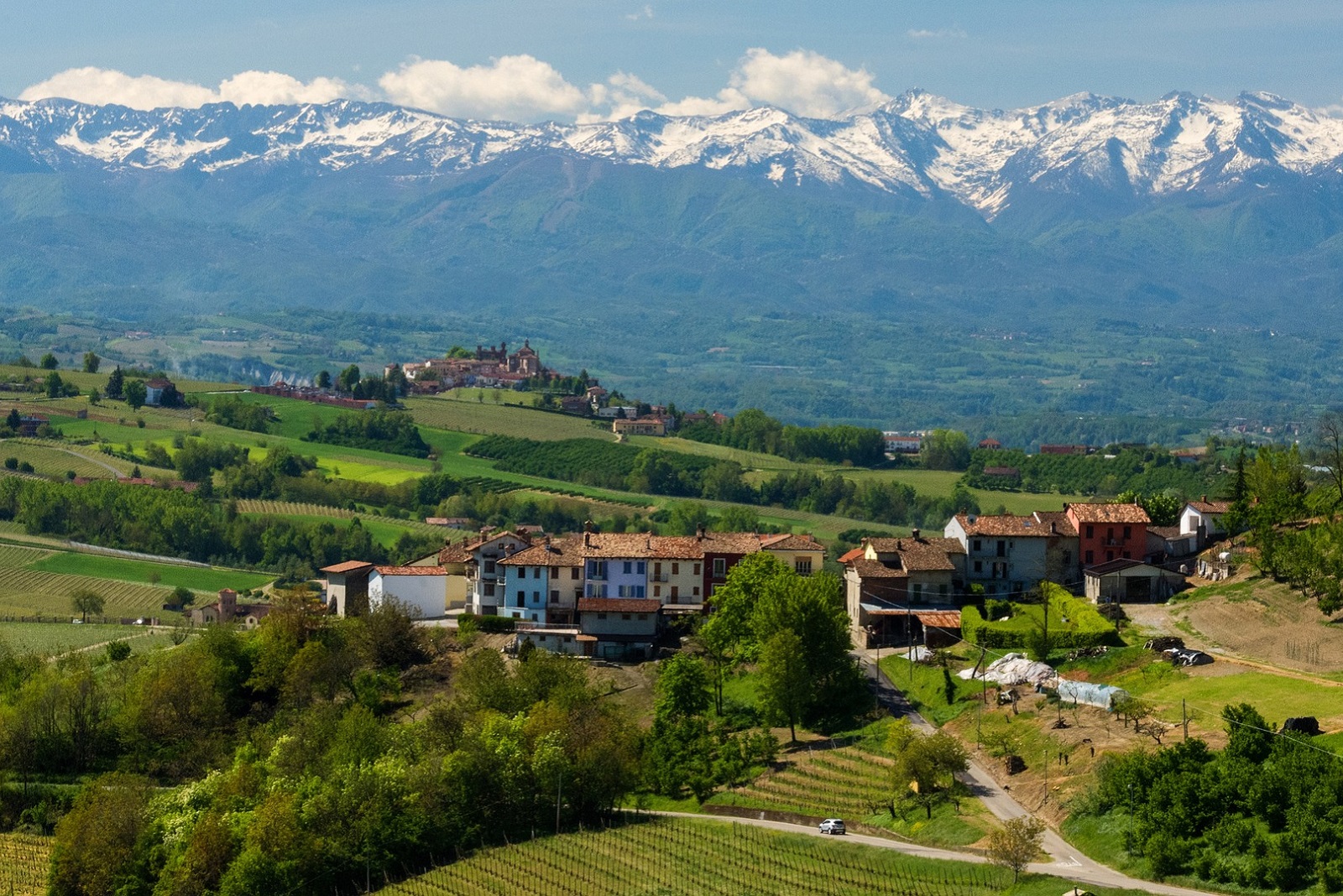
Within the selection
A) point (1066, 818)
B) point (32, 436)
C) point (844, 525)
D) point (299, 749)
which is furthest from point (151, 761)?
point (32, 436)

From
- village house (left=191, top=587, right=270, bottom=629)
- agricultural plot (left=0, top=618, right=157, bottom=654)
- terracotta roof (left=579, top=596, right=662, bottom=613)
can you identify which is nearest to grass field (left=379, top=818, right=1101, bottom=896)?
terracotta roof (left=579, top=596, right=662, bottom=613)

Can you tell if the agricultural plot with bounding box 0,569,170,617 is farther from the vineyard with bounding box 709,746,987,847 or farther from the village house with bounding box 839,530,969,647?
the vineyard with bounding box 709,746,987,847

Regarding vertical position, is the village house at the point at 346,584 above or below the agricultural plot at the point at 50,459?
above

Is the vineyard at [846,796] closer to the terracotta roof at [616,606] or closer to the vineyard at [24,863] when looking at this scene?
the terracotta roof at [616,606]

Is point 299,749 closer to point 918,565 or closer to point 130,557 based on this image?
point 918,565

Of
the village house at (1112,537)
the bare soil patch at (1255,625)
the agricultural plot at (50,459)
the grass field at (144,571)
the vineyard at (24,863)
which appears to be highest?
the village house at (1112,537)

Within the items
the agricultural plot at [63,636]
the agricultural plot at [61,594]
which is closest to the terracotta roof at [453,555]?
the agricultural plot at [63,636]

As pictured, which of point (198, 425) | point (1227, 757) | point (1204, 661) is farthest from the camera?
point (198, 425)

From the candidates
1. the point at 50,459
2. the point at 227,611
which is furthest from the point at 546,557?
the point at 50,459
